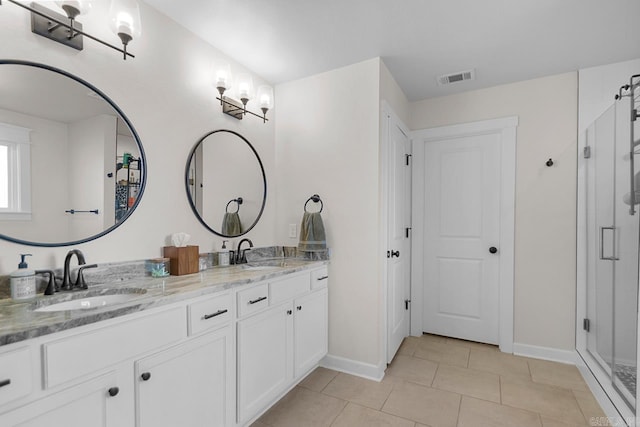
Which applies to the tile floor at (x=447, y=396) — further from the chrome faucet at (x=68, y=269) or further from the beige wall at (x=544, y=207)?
the chrome faucet at (x=68, y=269)

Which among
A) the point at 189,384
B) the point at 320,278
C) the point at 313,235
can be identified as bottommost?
the point at 189,384

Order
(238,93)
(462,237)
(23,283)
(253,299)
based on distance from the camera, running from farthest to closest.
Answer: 1. (462,237)
2. (238,93)
3. (253,299)
4. (23,283)

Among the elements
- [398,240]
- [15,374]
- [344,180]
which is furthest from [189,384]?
[398,240]

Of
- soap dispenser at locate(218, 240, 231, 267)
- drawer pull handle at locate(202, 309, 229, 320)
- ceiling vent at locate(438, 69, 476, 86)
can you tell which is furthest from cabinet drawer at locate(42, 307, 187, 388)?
ceiling vent at locate(438, 69, 476, 86)

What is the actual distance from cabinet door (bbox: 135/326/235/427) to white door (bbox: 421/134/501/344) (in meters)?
2.40

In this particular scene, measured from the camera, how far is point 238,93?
243 centimetres

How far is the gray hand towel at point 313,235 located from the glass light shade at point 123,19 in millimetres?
1639

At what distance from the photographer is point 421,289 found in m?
3.35

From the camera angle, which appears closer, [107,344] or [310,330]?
[107,344]

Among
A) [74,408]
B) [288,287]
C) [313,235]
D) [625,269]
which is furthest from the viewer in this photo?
[313,235]

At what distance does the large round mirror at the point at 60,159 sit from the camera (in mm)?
1329

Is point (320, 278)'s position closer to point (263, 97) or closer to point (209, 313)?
point (209, 313)

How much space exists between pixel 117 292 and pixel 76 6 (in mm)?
1324

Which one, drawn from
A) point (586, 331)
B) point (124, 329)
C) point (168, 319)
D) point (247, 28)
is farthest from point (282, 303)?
point (586, 331)
